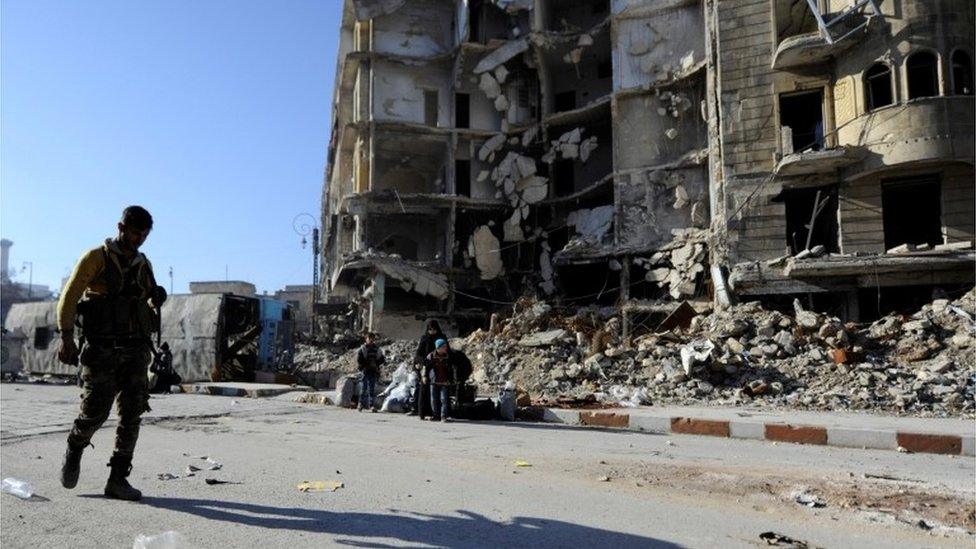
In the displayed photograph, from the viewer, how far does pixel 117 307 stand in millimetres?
3893

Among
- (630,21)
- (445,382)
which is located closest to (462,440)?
(445,382)

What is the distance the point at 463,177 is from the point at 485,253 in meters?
4.31

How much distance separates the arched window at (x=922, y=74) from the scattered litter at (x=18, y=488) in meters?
20.8

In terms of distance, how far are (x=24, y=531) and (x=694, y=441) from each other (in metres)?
6.40

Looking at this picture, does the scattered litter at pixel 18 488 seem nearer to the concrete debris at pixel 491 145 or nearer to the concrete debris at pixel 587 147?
the concrete debris at pixel 587 147

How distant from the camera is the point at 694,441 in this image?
756 centimetres

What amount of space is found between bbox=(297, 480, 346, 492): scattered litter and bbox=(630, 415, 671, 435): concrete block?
5.52 meters

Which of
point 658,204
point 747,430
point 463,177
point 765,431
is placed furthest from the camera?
point 463,177

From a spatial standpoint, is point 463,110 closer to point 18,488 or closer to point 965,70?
point 965,70

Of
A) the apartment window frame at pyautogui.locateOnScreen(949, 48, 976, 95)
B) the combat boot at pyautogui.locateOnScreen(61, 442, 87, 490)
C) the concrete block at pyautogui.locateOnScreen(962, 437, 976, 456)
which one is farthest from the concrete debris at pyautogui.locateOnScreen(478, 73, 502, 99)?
the combat boot at pyautogui.locateOnScreen(61, 442, 87, 490)

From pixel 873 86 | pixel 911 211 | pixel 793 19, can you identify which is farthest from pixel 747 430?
pixel 793 19

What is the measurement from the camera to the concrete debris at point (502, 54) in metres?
31.2

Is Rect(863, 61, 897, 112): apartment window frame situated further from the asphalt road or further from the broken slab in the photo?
the asphalt road

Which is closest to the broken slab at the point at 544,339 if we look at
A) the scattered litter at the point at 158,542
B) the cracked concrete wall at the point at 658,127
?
the cracked concrete wall at the point at 658,127
